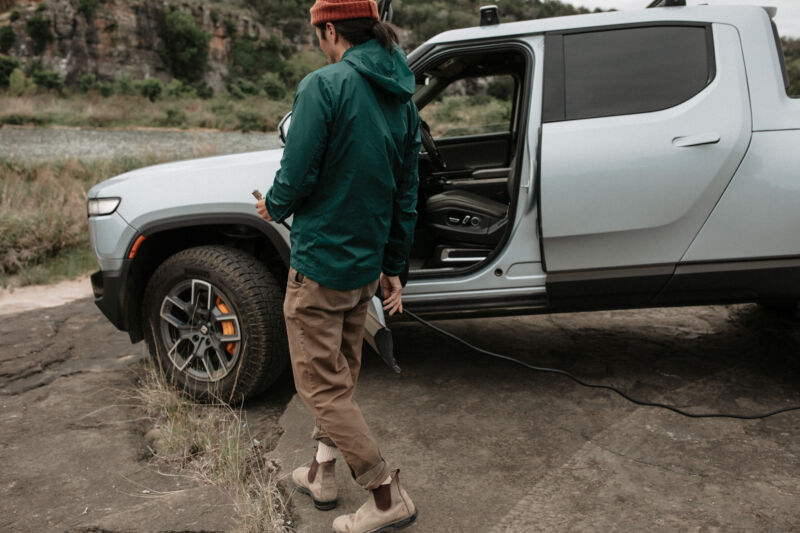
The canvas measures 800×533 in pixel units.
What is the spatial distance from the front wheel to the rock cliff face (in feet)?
208

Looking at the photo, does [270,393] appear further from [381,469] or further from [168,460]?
[381,469]

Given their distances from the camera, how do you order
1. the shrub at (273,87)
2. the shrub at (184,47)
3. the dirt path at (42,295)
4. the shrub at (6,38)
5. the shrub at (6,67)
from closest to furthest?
the dirt path at (42,295) → the shrub at (6,67) → the shrub at (6,38) → the shrub at (273,87) → the shrub at (184,47)

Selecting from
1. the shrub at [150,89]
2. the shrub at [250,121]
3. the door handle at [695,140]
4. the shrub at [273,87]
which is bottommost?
the shrub at [250,121]

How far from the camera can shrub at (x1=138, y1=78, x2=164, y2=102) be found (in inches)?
2032

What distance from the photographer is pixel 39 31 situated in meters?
60.8

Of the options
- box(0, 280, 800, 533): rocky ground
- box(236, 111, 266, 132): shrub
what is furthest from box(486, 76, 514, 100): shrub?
box(236, 111, 266, 132): shrub

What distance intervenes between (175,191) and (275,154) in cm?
55

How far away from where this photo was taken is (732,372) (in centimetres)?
388

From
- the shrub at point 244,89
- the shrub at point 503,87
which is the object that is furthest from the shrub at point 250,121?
the shrub at point 503,87

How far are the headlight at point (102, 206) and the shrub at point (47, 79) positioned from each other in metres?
56.2

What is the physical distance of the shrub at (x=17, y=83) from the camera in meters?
47.3

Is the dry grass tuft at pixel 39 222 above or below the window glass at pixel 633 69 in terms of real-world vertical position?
below

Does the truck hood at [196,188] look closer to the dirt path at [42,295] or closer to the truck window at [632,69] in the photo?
the truck window at [632,69]

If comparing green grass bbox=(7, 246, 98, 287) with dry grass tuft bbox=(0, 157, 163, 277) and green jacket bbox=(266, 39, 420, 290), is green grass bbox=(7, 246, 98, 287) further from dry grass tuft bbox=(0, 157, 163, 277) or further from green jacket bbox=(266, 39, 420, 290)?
green jacket bbox=(266, 39, 420, 290)
